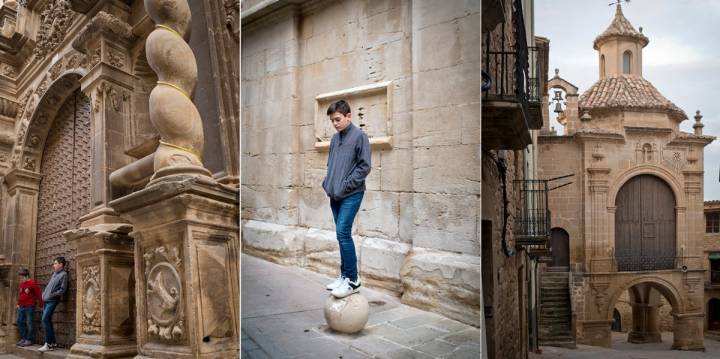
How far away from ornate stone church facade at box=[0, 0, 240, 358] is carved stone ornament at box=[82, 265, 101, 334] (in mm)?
14

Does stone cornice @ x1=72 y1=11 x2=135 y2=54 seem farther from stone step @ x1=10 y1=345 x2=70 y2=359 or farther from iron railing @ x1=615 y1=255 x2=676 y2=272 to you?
iron railing @ x1=615 y1=255 x2=676 y2=272

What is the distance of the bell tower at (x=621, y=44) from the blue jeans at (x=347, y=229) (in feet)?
5.96

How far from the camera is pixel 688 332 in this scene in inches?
121

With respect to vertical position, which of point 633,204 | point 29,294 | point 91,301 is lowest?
point 29,294

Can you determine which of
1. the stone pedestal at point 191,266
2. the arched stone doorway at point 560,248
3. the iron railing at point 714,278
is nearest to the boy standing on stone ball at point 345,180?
the stone pedestal at point 191,266

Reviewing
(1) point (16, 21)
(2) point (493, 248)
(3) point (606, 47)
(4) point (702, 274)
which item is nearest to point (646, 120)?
(3) point (606, 47)

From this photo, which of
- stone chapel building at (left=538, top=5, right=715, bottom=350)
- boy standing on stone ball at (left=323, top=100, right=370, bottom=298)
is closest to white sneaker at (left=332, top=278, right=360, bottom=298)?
boy standing on stone ball at (left=323, top=100, right=370, bottom=298)

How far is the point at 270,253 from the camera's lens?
5.56 feet

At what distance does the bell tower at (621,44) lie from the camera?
274 cm

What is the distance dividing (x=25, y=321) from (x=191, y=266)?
239 inches

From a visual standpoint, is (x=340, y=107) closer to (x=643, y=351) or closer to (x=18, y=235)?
(x=643, y=351)

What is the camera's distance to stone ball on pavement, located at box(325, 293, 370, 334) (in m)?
1.47

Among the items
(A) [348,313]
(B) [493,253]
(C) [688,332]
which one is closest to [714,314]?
(C) [688,332]

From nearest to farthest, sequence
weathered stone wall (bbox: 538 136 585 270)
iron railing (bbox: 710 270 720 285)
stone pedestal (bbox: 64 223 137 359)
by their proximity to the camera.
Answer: iron railing (bbox: 710 270 720 285), stone pedestal (bbox: 64 223 137 359), weathered stone wall (bbox: 538 136 585 270)
